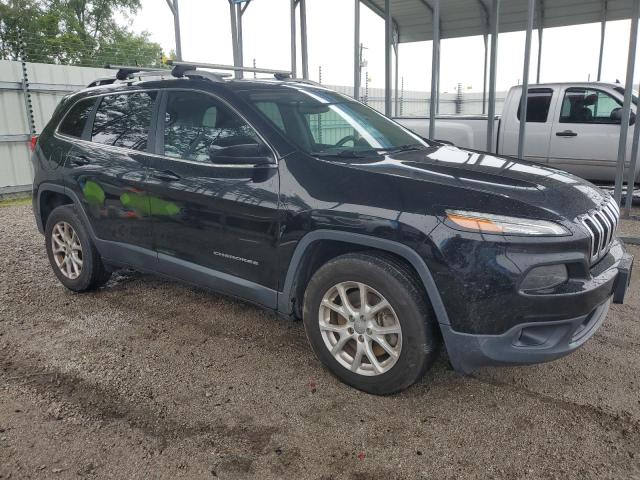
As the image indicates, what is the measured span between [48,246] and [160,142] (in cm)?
183

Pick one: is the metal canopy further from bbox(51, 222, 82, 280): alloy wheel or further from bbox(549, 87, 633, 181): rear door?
bbox(51, 222, 82, 280): alloy wheel

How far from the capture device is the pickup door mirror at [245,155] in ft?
10.1

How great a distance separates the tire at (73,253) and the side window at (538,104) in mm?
6933

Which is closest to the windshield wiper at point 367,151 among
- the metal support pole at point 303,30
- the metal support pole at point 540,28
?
the metal support pole at point 303,30

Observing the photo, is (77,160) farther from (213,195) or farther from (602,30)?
(602,30)

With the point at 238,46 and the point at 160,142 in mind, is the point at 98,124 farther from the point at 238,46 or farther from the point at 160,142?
the point at 238,46

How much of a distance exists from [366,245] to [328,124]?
4.22 feet

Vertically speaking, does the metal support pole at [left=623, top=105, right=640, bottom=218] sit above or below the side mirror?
below

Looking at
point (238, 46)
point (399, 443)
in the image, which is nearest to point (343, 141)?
point (399, 443)

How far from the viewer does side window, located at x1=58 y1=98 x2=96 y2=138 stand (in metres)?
4.39

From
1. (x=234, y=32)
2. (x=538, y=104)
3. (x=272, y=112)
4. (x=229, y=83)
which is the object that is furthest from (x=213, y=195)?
(x=538, y=104)

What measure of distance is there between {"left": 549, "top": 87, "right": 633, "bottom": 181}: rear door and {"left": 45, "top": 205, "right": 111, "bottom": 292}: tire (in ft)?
22.7

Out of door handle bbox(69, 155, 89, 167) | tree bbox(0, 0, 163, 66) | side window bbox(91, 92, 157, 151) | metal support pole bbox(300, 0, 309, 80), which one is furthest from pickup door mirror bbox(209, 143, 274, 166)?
tree bbox(0, 0, 163, 66)

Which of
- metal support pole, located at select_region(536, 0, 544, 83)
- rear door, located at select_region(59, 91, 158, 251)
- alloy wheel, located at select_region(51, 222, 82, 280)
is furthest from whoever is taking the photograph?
metal support pole, located at select_region(536, 0, 544, 83)
